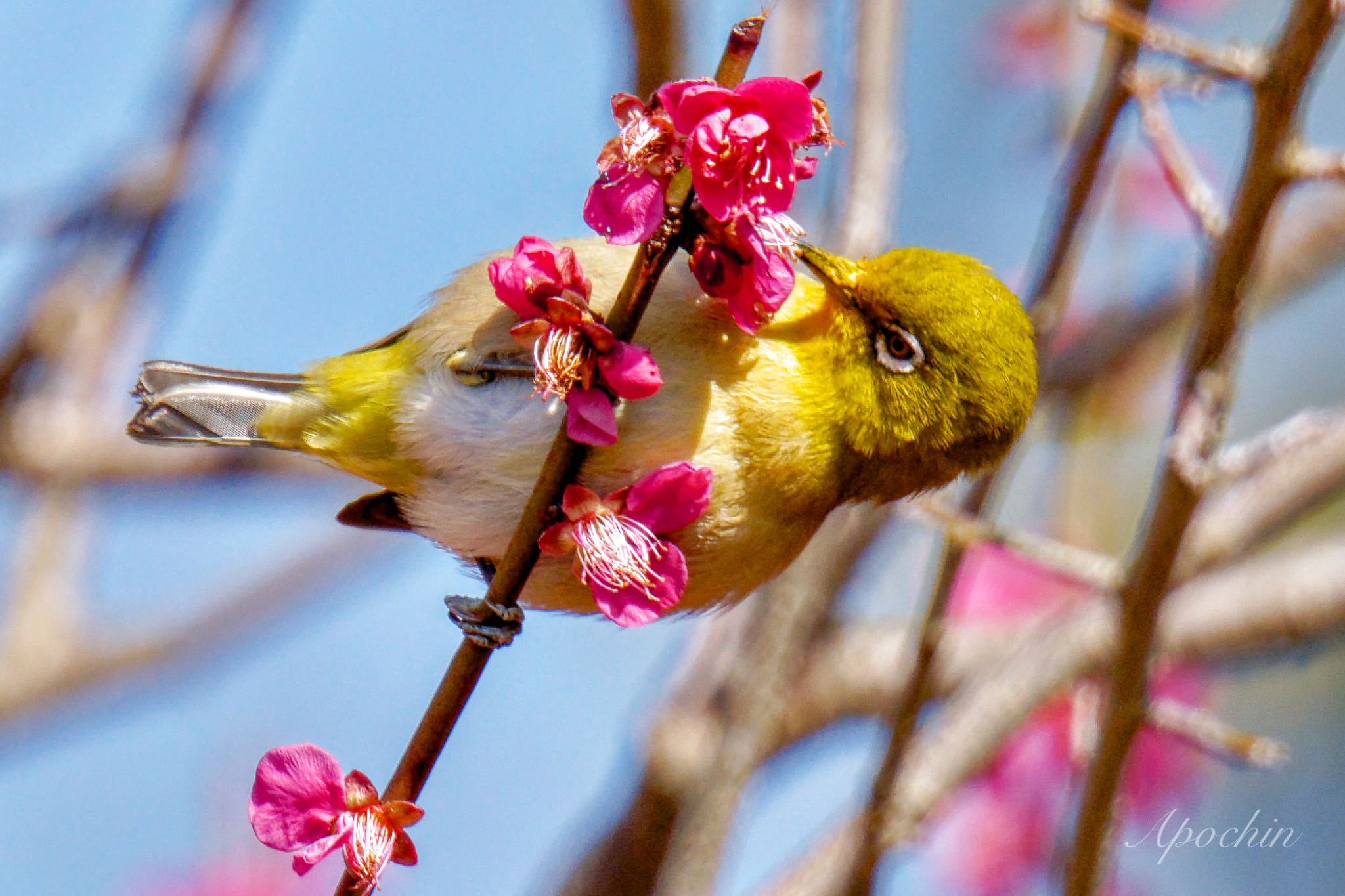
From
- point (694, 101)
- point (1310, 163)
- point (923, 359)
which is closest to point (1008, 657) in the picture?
point (923, 359)

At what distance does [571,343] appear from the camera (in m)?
2.03

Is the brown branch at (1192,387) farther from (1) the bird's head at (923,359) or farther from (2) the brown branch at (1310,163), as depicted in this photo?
(1) the bird's head at (923,359)

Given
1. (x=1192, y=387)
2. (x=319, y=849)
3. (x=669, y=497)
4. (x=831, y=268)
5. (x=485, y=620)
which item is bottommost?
(x=319, y=849)

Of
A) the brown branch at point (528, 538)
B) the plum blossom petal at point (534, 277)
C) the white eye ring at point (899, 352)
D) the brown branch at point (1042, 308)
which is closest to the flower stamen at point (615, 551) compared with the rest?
the brown branch at point (528, 538)

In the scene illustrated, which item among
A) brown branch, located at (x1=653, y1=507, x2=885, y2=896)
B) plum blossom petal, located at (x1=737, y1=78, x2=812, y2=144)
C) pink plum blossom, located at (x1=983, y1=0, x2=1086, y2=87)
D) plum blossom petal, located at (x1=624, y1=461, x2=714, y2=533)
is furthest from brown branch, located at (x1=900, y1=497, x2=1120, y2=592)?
pink plum blossom, located at (x1=983, y1=0, x2=1086, y2=87)

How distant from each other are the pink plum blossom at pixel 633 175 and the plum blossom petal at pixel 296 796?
933mm

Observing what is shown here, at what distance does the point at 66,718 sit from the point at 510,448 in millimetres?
3803

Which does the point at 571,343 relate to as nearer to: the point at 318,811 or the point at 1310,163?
the point at 318,811

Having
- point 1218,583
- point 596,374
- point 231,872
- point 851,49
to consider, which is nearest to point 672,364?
point 596,374

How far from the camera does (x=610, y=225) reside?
1878 mm

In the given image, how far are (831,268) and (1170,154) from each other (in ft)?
2.35

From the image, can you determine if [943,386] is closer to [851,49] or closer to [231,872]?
[851,49]

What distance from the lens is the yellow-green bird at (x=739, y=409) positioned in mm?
2572

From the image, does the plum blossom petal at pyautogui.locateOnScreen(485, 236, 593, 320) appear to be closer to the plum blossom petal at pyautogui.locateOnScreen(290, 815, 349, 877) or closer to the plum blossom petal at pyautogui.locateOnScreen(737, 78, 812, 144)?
the plum blossom petal at pyautogui.locateOnScreen(737, 78, 812, 144)
